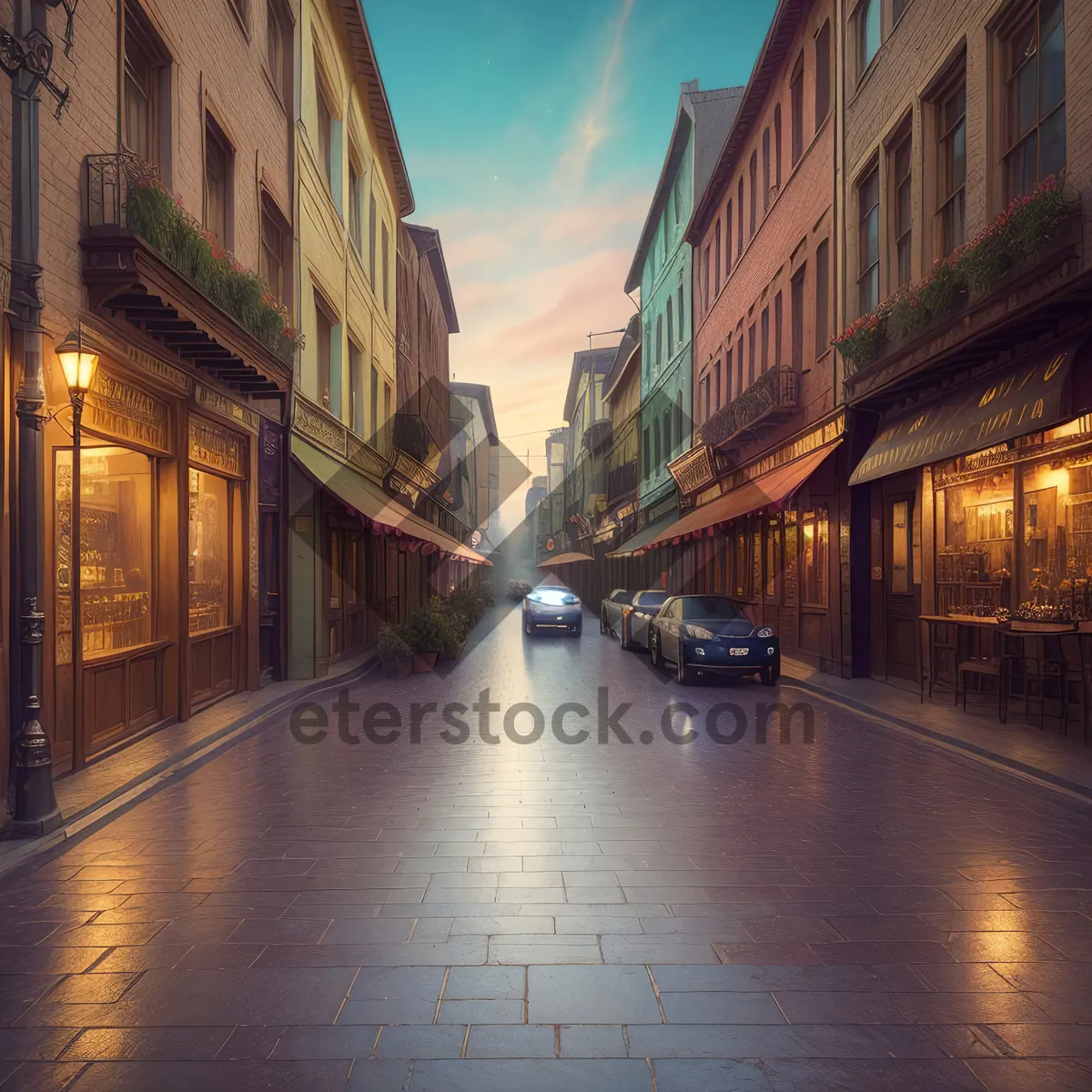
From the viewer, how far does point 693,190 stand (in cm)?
3161

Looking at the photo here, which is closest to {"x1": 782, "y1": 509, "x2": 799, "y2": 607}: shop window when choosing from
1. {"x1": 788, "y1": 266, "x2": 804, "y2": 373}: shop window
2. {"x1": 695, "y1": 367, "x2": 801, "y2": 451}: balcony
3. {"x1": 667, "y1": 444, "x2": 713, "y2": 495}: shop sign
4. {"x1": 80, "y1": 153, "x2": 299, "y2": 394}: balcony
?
{"x1": 695, "y1": 367, "x2": 801, "y2": 451}: balcony

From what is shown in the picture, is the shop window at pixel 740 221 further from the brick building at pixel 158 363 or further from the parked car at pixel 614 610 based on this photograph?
the brick building at pixel 158 363

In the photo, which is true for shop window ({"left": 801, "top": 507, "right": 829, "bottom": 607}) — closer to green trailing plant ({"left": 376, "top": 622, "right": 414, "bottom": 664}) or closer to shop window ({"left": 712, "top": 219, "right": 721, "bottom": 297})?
green trailing plant ({"left": 376, "top": 622, "right": 414, "bottom": 664})

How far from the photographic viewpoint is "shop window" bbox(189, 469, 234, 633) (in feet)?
40.8

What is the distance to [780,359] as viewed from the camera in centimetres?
2147

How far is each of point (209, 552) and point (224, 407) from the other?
205 centimetres

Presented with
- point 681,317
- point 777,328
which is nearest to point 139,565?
point 777,328

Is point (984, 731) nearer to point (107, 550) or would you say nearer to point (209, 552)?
point (107, 550)

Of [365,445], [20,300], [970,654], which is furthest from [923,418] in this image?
[365,445]

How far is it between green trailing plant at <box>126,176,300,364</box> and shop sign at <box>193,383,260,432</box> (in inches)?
38.2

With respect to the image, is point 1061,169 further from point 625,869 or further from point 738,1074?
point 738,1074

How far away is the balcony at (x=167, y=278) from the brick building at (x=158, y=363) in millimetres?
25

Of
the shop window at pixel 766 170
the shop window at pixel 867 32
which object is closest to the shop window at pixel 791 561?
the shop window at pixel 766 170

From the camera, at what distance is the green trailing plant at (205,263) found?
30.3 ft
